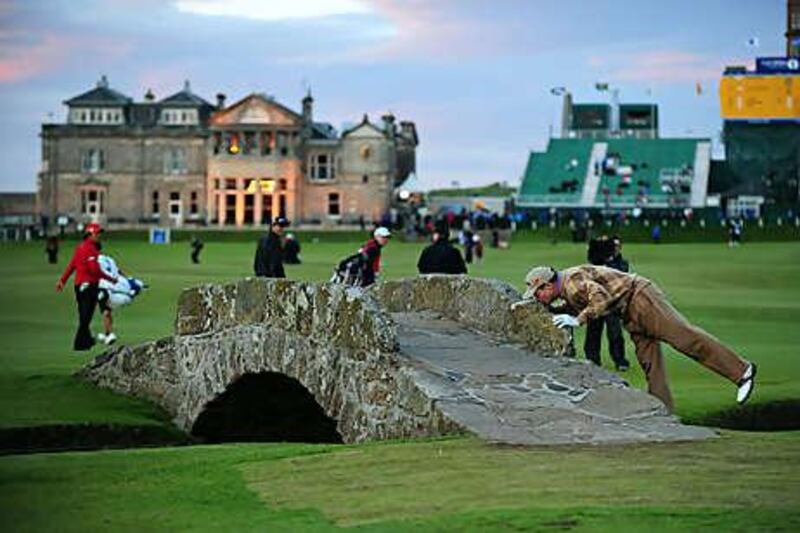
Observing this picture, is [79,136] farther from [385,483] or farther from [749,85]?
[385,483]

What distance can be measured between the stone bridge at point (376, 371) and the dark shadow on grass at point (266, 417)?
0.8 inches

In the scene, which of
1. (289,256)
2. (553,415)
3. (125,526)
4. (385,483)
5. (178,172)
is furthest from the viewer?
(178,172)

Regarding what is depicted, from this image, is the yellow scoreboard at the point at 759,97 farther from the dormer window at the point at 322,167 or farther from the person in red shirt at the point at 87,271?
the person in red shirt at the point at 87,271

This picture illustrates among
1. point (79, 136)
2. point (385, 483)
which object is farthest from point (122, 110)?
point (385, 483)

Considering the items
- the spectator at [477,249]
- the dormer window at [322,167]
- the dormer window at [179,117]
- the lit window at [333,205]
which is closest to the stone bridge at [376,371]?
the spectator at [477,249]

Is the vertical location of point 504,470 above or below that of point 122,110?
below

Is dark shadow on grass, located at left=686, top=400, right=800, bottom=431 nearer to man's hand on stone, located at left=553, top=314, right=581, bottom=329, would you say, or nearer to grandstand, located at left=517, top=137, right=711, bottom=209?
man's hand on stone, located at left=553, top=314, right=581, bottom=329

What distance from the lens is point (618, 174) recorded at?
15950 cm

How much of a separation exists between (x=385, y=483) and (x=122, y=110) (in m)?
148

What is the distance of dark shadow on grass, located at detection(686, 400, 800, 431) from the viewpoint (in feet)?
68.5

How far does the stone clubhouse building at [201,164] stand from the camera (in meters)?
153

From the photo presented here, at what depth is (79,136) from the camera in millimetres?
156875

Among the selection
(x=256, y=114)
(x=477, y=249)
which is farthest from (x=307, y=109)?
(x=477, y=249)

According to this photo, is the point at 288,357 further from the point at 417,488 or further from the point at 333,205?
the point at 333,205
